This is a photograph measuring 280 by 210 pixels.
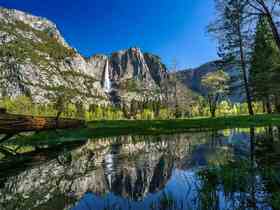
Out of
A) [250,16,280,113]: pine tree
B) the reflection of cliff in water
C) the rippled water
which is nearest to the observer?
the rippled water

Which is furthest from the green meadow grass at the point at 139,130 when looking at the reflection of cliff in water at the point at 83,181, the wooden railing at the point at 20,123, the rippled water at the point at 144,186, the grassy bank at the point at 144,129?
the rippled water at the point at 144,186

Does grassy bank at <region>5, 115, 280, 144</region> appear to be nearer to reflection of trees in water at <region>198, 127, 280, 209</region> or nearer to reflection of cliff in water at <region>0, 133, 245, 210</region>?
reflection of cliff in water at <region>0, 133, 245, 210</region>

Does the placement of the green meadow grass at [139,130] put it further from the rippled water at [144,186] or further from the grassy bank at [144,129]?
the rippled water at [144,186]

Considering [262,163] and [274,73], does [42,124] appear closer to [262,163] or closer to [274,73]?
[262,163]

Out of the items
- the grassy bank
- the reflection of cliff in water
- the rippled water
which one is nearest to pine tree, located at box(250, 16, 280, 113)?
the grassy bank

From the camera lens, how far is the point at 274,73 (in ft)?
143

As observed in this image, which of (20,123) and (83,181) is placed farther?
(20,123)

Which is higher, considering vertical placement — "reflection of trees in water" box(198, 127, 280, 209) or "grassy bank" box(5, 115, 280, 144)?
"grassy bank" box(5, 115, 280, 144)

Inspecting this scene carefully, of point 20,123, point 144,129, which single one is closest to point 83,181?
point 20,123

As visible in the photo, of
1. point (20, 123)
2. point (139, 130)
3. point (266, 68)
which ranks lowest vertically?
point (139, 130)

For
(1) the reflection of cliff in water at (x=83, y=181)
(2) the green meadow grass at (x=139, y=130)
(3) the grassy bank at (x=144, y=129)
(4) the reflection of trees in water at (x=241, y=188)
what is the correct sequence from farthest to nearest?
(3) the grassy bank at (x=144, y=129)
(2) the green meadow grass at (x=139, y=130)
(1) the reflection of cliff in water at (x=83, y=181)
(4) the reflection of trees in water at (x=241, y=188)

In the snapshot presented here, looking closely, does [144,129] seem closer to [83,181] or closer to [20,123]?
[20,123]

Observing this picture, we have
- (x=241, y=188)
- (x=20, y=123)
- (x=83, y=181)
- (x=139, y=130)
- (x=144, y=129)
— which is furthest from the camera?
(x=144, y=129)

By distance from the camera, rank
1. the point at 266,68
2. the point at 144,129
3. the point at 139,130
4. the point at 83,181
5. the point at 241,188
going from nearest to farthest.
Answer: the point at 241,188
the point at 83,181
the point at 139,130
the point at 144,129
the point at 266,68
